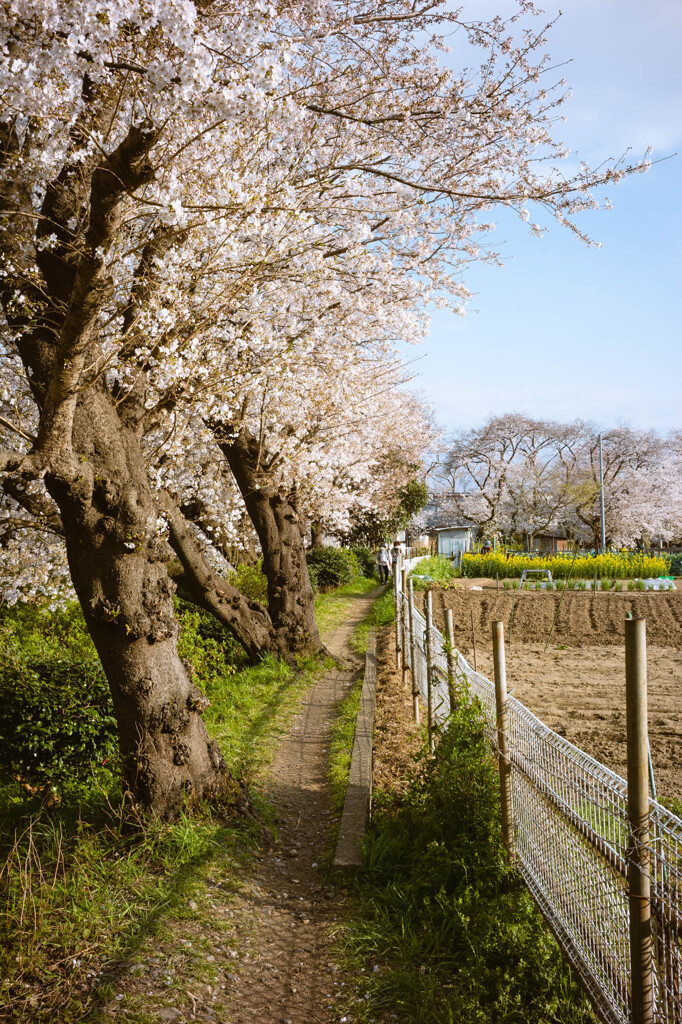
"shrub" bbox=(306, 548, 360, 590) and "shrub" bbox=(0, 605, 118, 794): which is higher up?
"shrub" bbox=(306, 548, 360, 590)

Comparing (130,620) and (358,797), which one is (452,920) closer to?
(358,797)

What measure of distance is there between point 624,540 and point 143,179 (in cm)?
5227

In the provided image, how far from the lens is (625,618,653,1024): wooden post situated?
2289 mm

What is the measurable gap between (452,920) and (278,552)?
752 centimetres

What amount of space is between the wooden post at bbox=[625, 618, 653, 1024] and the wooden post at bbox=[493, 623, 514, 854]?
4.93ft

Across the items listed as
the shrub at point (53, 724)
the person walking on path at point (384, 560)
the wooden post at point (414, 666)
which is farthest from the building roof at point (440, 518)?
the shrub at point (53, 724)

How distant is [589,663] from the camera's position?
37.0 feet

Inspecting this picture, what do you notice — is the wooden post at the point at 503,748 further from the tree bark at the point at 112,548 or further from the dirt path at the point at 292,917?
the tree bark at the point at 112,548

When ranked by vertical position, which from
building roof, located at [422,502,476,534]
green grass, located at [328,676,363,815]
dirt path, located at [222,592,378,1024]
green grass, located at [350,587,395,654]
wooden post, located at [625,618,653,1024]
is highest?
building roof, located at [422,502,476,534]

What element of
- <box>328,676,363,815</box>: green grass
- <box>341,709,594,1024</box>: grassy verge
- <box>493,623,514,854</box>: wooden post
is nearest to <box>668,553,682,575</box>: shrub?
<box>328,676,363,815</box>: green grass

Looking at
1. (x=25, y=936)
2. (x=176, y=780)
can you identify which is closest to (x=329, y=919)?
(x=176, y=780)

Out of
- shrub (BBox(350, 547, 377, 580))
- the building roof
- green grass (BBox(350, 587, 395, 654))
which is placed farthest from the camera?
the building roof

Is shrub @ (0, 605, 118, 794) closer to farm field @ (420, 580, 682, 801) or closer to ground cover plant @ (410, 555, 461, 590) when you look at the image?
farm field @ (420, 580, 682, 801)

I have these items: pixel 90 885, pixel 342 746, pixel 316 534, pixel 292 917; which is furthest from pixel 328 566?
pixel 90 885
